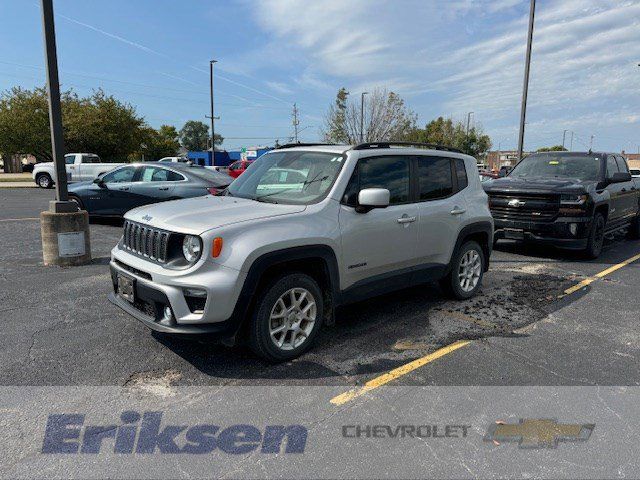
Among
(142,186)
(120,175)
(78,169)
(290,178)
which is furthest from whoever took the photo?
(78,169)

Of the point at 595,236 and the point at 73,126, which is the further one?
the point at 73,126

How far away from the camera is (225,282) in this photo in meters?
3.37

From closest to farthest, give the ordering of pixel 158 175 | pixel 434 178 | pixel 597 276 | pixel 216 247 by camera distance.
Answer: pixel 216 247, pixel 434 178, pixel 597 276, pixel 158 175

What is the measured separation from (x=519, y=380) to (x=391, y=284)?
1.46 m

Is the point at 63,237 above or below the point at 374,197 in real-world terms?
below

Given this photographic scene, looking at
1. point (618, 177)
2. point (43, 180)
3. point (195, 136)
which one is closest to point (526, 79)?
point (618, 177)

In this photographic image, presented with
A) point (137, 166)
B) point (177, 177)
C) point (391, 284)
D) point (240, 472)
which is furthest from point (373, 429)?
point (137, 166)

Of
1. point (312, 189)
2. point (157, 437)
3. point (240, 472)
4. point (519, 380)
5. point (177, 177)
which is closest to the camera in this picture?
point (240, 472)

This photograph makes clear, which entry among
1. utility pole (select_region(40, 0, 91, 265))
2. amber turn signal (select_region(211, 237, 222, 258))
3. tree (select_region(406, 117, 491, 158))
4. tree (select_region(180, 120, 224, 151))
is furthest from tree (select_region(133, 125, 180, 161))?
tree (select_region(180, 120, 224, 151))

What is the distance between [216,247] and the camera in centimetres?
340

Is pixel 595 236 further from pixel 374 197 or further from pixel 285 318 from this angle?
pixel 285 318

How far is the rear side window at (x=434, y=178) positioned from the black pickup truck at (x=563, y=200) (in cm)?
369

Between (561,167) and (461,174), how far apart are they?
16.4ft

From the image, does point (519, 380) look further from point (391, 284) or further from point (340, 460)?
point (340, 460)
